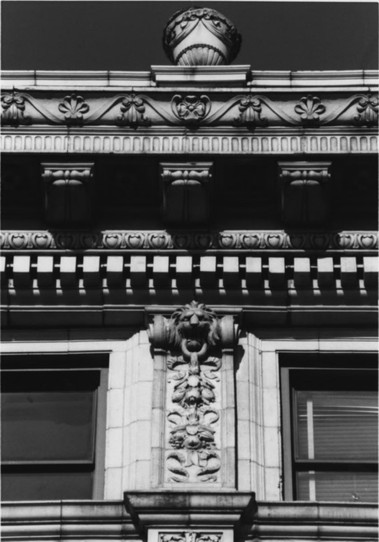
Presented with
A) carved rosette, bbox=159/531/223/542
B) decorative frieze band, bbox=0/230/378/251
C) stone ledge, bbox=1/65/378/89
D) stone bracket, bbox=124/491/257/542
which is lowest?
carved rosette, bbox=159/531/223/542

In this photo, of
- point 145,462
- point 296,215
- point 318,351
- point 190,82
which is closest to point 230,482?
point 145,462

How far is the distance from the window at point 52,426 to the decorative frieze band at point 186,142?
6.43 feet

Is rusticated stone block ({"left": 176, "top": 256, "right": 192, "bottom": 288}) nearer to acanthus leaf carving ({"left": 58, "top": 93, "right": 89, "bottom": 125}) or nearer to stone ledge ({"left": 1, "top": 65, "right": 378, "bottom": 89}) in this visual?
acanthus leaf carving ({"left": 58, "top": 93, "right": 89, "bottom": 125})

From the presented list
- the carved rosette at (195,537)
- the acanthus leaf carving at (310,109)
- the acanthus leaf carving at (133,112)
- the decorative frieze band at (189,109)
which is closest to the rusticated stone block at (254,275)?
the decorative frieze band at (189,109)

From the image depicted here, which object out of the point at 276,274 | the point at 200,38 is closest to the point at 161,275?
the point at 276,274

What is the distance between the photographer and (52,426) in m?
16.3

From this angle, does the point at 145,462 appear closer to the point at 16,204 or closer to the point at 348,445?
the point at 348,445

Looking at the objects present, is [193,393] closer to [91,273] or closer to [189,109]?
[91,273]

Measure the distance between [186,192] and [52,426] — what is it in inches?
96.9

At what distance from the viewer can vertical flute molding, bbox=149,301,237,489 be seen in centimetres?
1530

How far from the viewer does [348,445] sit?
637 inches

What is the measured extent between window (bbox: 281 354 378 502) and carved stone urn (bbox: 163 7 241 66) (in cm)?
399

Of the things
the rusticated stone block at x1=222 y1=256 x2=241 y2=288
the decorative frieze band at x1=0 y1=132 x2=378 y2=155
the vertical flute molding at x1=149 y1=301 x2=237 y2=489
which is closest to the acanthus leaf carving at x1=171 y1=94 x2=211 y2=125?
the decorative frieze band at x1=0 y1=132 x2=378 y2=155

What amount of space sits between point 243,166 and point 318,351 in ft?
6.13
